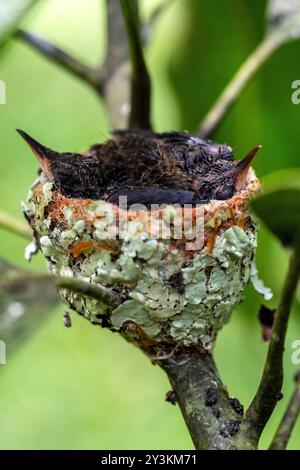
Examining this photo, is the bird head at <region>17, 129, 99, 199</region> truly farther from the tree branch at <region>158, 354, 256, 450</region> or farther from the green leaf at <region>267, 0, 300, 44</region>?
the green leaf at <region>267, 0, 300, 44</region>

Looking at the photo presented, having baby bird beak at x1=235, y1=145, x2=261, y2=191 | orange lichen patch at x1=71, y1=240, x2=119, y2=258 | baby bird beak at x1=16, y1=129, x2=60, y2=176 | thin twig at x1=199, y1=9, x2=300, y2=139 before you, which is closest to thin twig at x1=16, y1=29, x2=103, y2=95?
thin twig at x1=199, y1=9, x2=300, y2=139

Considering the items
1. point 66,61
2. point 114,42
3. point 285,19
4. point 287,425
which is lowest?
point 287,425

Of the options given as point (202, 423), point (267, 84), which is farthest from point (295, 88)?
point (202, 423)

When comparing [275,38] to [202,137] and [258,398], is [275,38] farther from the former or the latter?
[258,398]

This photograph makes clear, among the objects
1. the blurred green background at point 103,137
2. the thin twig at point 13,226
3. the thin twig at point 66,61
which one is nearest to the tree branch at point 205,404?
the thin twig at point 13,226

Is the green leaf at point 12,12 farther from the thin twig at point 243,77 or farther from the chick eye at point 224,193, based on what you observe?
the thin twig at point 243,77

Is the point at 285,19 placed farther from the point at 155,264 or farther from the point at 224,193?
the point at 155,264

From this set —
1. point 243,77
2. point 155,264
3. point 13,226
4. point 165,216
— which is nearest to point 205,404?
point 155,264
